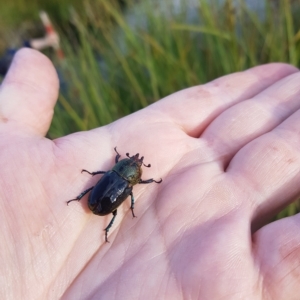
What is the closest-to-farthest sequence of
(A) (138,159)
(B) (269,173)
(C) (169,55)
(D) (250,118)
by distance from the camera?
(B) (269,173) < (A) (138,159) < (D) (250,118) < (C) (169,55)

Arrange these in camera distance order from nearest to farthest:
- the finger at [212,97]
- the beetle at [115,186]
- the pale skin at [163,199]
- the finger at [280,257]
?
the finger at [280,257] < the pale skin at [163,199] < the beetle at [115,186] < the finger at [212,97]

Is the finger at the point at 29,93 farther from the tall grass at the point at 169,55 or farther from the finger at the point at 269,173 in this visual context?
the finger at the point at 269,173

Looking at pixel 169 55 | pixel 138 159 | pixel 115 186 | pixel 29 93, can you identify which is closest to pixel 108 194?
pixel 115 186

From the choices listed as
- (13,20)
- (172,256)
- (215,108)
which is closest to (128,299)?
(172,256)

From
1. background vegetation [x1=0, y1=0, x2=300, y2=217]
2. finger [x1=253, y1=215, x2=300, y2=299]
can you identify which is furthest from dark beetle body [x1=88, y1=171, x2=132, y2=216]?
background vegetation [x1=0, y1=0, x2=300, y2=217]

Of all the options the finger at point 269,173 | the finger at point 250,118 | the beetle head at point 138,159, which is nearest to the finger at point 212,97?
the finger at point 250,118

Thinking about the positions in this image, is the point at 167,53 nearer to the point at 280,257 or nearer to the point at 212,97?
the point at 212,97

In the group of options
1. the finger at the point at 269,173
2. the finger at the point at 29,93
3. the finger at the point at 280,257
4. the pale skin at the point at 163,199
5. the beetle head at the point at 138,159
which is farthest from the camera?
the finger at the point at 29,93
